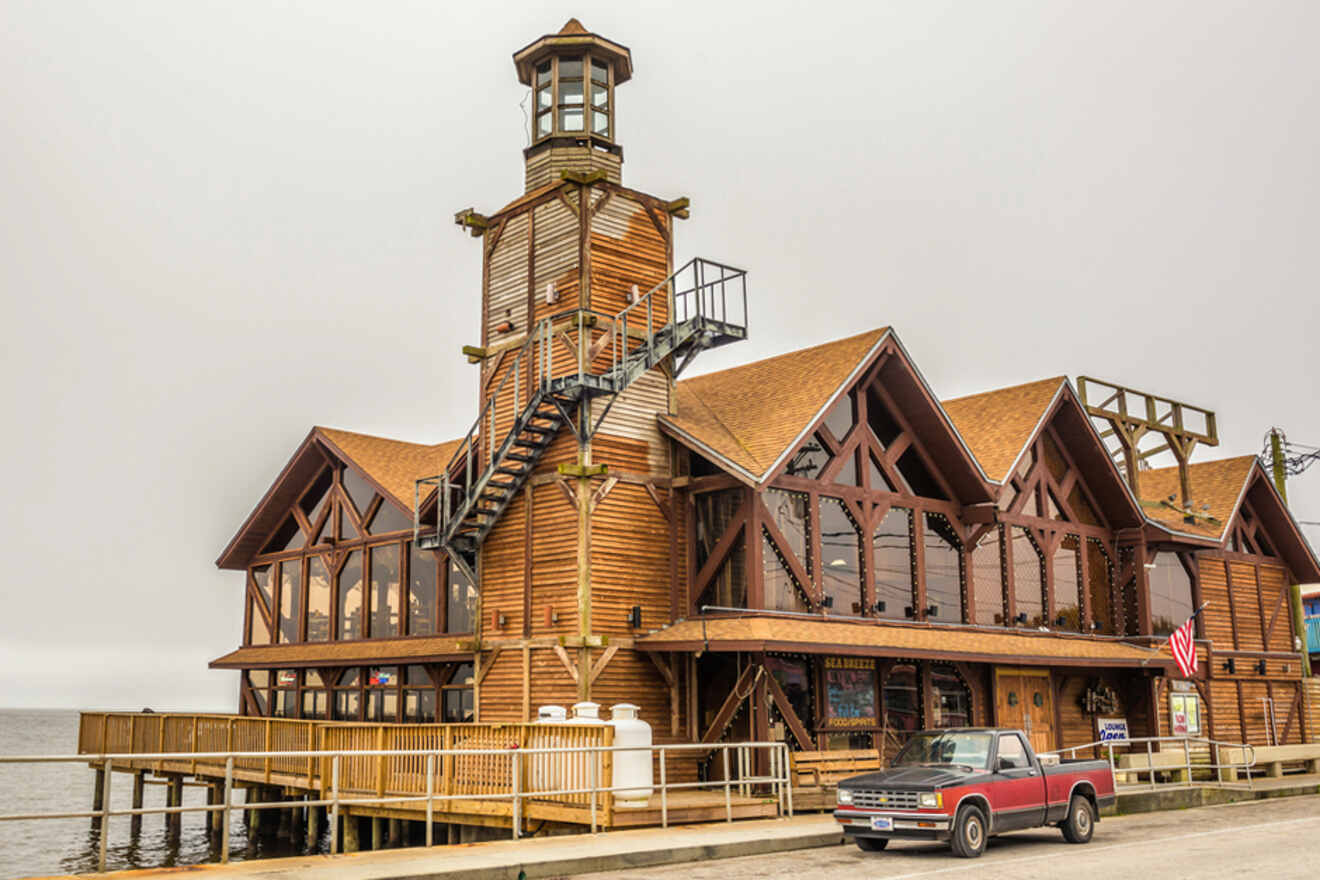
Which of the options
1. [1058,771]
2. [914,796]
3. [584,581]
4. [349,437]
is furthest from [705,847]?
[349,437]

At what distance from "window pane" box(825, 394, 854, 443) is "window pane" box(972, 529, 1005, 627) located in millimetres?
4903

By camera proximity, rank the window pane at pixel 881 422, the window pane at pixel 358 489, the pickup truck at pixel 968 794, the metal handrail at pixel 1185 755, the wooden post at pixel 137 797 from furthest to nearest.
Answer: the wooden post at pixel 137 797 → the window pane at pixel 358 489 → the window pane at pixel 881 422 → the metal handrail at pixel 1185 755 → the pickup truck at pixel 968 794

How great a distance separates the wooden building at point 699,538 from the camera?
2469 centimetres

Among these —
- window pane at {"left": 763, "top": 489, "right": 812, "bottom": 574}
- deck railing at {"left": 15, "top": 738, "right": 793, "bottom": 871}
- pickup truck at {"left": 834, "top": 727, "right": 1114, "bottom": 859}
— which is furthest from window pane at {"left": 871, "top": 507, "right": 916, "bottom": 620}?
pickup truck at {"left": 834, "top": 727, "right": 1114, "bottom": 859}

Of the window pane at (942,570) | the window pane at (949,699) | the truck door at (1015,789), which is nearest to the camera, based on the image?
the truck door at (1015,789)

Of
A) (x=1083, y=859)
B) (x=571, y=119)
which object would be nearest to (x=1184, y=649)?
(x=1083, y=859)

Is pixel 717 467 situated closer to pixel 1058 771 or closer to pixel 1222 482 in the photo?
pixel 1058 771

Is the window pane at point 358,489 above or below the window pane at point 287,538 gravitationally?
above

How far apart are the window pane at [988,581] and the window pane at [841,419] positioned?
4.90m

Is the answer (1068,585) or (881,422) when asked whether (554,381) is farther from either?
(1068,585)

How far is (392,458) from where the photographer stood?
115ft

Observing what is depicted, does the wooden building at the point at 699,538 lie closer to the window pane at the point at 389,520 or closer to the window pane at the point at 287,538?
the window pane at the point at 389,520

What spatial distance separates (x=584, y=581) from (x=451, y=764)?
183 inches

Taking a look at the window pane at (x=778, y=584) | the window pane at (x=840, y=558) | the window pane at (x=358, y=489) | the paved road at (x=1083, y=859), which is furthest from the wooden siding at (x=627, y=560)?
the window pane at (x=358, y=489)
